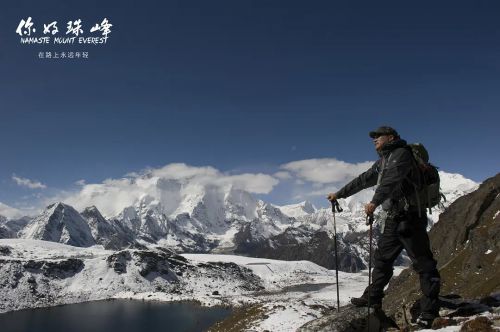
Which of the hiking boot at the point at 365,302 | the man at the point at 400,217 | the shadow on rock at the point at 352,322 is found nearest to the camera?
the man at the point at 400,217

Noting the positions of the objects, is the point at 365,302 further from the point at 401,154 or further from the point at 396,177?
the point at 401,154

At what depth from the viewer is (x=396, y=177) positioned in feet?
32.1

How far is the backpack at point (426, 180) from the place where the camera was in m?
10.4

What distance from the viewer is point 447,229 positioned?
290 ft

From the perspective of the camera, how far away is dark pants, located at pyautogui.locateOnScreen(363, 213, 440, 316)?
34.2 feet

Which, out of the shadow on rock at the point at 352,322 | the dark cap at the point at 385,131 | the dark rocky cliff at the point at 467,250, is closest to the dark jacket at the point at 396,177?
the dark cap at the point at 385,131

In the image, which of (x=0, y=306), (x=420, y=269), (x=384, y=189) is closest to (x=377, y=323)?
(x=420, y=269)

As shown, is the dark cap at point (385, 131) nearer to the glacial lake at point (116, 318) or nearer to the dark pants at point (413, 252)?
the dark pants at point (413, 252)

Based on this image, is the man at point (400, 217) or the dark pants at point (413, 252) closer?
the man at point (400, 217)

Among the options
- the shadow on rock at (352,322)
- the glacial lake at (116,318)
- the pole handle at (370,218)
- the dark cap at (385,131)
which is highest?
the dark cap at (385,131)

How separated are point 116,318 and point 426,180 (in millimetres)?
166276

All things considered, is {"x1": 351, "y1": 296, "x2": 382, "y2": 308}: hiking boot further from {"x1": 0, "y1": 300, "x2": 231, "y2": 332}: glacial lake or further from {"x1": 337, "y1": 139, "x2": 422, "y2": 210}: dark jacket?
{"x1": 0, "y1": 300, "x2": 231, "y2": 332}: glacial lake

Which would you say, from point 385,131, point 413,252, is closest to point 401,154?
point 385,131

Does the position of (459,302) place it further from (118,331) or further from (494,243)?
(118,331)
